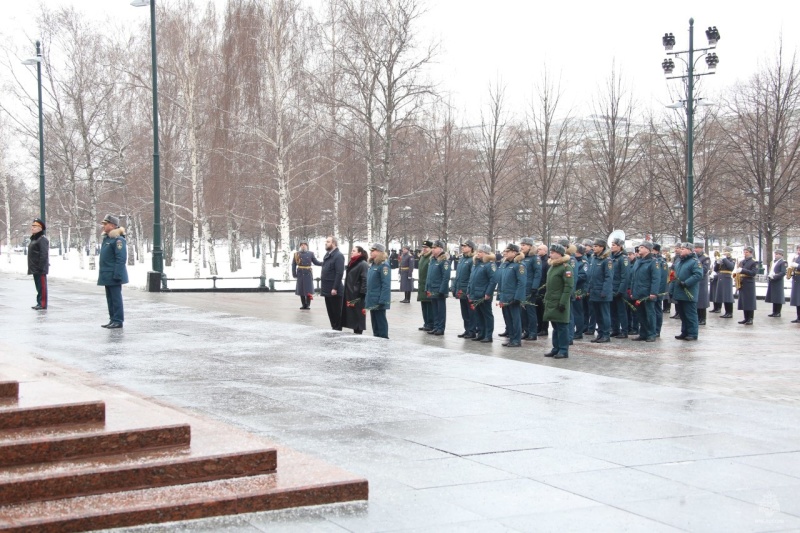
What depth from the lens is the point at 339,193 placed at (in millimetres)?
49688

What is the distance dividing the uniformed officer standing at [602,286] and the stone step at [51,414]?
469 inches

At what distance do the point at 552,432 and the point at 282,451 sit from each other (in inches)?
96.0

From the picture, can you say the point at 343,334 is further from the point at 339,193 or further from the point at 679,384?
the point at 339,193

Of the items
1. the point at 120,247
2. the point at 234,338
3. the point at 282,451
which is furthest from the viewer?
the point at 120,247

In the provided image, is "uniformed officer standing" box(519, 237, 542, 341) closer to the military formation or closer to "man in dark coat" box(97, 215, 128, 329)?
the military formation

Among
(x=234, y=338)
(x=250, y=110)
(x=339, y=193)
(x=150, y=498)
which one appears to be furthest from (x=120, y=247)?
(x=339, y=193)

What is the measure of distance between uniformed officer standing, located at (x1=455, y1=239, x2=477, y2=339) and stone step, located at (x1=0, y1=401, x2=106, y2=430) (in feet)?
36.6

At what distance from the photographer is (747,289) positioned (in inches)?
862

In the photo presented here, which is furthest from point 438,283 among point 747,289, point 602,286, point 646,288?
point 747,289

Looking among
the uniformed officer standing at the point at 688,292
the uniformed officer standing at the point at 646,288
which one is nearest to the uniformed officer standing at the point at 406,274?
the uniformed officer standing at the point at 646,288

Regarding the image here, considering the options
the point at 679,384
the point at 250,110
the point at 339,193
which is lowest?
the point at 679,384

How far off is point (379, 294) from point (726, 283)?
12.1 metres

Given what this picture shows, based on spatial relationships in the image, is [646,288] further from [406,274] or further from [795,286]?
[406,274]

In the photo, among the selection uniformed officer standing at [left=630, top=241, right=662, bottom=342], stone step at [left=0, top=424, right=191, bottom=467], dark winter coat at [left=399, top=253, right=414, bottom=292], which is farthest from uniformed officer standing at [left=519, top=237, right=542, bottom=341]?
dark winter coat at [left=399, top=253, right=414, bottom=292]
